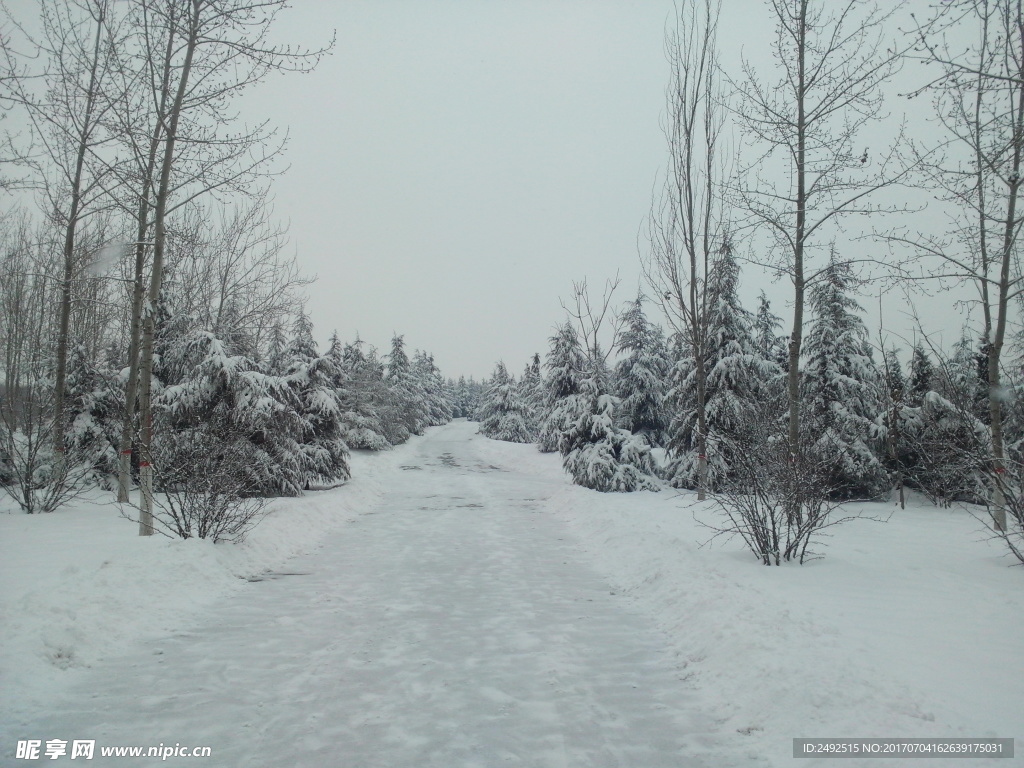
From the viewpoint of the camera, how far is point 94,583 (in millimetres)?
5793

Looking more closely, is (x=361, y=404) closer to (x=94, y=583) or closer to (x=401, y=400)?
(x=401, y=400)

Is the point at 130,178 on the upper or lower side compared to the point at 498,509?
upper

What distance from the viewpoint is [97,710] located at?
3807mm

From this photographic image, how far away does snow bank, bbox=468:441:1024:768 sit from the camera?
3.52m

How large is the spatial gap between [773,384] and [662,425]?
7.50 m

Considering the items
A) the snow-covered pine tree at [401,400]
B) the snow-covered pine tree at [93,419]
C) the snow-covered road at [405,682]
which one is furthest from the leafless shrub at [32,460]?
the snow-covered pine tree at [401,400]

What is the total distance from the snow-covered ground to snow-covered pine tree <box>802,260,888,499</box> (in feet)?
27.4

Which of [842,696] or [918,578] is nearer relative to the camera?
[842,696]

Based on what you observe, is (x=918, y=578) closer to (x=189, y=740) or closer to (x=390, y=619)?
(x=390, y=619)

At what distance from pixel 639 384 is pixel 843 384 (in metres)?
9.02

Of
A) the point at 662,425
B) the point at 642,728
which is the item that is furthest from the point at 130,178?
the point at 662,425

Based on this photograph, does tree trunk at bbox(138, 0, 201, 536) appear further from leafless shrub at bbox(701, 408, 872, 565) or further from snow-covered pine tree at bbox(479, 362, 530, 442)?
snow-covered pine tree at bbox(479, 362, 530, 442)

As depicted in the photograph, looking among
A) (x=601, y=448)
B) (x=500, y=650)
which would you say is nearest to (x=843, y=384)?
(x=601, y=448)

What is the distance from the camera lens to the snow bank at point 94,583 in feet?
14.6
